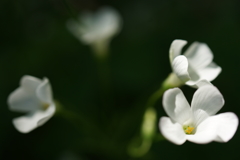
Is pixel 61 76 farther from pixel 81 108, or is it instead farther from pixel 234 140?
pixel 234 140

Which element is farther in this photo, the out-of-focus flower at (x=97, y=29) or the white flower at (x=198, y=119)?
the out-of-focus flower at (x=97, y=29)

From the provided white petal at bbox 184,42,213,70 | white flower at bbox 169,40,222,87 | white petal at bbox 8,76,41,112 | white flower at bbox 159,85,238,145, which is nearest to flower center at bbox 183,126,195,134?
white flower at bbox 159,85,238,145

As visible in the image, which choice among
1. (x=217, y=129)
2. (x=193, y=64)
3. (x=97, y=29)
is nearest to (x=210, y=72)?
(x=193, y=64)

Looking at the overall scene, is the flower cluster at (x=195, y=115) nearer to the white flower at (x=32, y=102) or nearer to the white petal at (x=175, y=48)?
the white petal at (x=175, y=48)

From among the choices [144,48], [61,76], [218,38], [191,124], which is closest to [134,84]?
[144,48]

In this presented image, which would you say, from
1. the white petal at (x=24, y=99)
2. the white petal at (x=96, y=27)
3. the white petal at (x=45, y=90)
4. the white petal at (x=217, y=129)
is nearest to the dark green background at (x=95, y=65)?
the white petal at (x=96, y=27)

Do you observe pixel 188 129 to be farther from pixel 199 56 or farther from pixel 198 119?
pixel 199 56

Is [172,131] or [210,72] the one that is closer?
[172,131]
